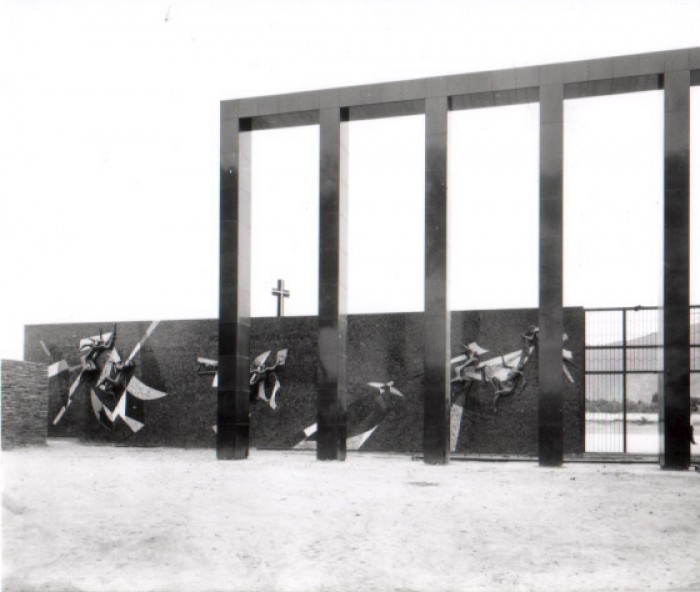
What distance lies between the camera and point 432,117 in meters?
17.1

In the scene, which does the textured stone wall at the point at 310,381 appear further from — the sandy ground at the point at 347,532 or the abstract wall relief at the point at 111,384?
the sandy ground at the point at 347,532

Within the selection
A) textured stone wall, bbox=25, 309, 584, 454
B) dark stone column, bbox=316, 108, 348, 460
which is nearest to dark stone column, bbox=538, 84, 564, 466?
dark stone column, bbox=316, 108, 348, 460

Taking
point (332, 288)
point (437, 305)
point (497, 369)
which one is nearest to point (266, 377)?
point (497, 369)

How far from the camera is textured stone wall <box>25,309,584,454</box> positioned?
20.5 meters

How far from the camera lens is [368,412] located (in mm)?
21781

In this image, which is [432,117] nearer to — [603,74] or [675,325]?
[603,74]

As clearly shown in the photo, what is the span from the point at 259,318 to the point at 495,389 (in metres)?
6.41

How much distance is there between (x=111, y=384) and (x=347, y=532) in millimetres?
16380

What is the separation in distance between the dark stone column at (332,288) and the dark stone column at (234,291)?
5.40 ft

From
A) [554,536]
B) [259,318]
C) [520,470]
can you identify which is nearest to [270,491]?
[554,536]

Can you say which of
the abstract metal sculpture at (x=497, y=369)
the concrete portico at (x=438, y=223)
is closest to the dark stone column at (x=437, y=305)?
the concrete portico at (x=438, y=223)

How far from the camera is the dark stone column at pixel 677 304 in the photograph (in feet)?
50.5

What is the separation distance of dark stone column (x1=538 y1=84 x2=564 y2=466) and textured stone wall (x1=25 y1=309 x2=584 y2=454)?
4.03 metres

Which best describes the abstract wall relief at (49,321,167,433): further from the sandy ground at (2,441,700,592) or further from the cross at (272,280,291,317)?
the sandy ground at (2,441,700,592)
